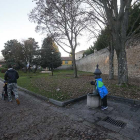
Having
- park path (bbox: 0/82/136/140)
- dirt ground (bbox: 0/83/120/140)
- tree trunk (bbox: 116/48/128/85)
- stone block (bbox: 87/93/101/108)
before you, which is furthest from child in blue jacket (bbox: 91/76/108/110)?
tree trunk (bbox: 116/48/128/85)

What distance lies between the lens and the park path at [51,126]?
2.62 meters

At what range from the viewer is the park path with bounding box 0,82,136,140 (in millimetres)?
2621

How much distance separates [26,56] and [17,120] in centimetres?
2565

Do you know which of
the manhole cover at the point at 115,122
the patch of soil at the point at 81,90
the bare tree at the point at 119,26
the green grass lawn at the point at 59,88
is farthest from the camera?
the bare tree at the point at 119,26

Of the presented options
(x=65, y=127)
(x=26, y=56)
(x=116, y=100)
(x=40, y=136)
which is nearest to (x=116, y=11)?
(x=116, y=100)

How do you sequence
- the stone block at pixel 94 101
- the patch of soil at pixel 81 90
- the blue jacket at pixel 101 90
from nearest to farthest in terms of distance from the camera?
the blue jacket at pixel 101 90, the stone block at pixel 94 101, the patch of soil at pixel 81 90

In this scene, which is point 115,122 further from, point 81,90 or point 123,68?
point 123,68

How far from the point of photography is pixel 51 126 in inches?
121

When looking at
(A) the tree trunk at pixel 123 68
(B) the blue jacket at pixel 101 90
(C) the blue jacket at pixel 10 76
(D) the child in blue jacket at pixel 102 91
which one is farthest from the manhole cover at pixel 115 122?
(A) the tree trunk at pixel 123 68

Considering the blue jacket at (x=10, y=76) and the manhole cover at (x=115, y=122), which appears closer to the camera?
the manhole cover at (x=115, y=122)

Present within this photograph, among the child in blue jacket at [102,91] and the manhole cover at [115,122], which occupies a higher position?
the child in blue jacket at [102,91]

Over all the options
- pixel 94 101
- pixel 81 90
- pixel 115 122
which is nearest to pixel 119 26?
pixel 81 90

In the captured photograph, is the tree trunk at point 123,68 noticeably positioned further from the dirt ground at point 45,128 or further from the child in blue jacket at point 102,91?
the dirt ground at point 45,128

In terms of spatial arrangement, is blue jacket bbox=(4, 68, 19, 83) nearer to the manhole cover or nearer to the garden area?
the garden area
